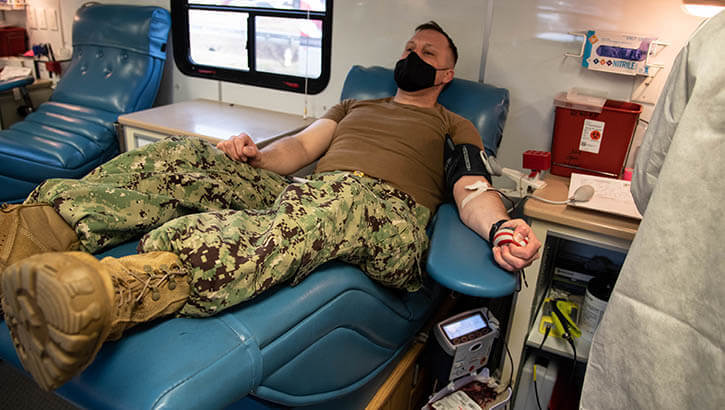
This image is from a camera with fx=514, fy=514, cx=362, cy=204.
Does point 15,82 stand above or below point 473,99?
below

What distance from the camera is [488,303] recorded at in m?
2.11

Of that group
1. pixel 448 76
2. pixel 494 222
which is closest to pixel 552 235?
pixel 494 222

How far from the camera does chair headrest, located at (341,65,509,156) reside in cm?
191

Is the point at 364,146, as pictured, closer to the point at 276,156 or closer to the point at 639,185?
the point at 276,156

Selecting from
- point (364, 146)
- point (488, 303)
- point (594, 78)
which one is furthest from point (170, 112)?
point (594, 78)

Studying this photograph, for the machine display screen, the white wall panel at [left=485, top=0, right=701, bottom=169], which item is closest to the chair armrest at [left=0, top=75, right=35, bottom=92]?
the white wall panel at [left=485, top=0, right=701, bottom=169]

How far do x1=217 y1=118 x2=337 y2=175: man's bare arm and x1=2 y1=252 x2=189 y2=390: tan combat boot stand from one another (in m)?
0.78

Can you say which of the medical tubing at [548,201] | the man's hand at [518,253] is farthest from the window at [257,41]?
the man's hand at [518,253]

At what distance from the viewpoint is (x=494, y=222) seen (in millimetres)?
1396

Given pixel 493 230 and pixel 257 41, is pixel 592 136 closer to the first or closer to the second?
pixel 493 230

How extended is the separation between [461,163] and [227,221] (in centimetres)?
82

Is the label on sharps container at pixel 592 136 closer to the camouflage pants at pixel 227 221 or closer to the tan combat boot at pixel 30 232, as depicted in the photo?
the camouflage pants at pixel 227 221

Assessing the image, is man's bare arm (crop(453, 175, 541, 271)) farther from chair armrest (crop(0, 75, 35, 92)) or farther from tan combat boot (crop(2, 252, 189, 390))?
chair armrest (crop(0, 75, 35, 92))

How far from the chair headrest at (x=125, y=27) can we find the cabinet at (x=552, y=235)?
211cm
